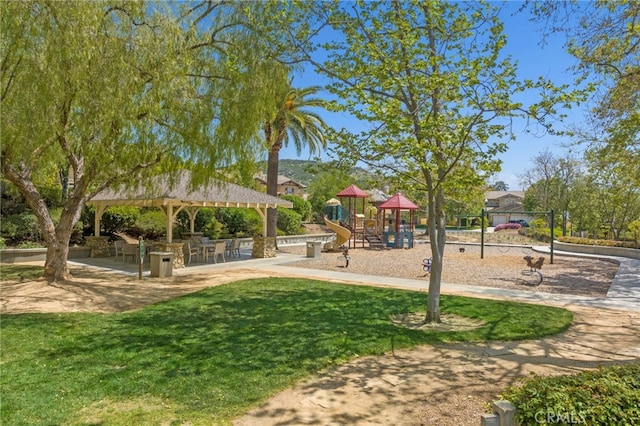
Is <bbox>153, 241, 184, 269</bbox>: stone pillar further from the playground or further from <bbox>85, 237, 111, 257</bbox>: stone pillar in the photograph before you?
the playground

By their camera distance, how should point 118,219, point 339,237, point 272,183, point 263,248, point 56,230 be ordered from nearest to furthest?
point 56,230 → point 263,248 → point 118,219 → point 272,183 → point 339,237

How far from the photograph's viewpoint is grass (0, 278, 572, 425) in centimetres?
438

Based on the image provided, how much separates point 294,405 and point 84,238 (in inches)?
718

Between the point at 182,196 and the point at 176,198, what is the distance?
0.61 m

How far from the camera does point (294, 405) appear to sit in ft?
14.6

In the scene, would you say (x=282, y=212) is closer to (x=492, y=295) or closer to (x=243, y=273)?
(x=243, y=273)

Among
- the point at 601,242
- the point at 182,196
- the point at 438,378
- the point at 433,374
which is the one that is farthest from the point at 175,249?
the point at 601,242

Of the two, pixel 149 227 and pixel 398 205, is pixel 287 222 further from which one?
pixel 149 227

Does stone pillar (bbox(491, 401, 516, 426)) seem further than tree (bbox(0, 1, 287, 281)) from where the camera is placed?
No

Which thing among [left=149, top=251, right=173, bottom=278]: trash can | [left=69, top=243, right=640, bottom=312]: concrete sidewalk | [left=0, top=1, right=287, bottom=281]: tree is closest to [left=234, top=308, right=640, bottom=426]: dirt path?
[left=69, top=243, right=640, bottom=312]: concrete sidewalk

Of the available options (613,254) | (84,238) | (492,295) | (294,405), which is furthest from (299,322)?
(613,254)

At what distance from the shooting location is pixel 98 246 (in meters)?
18.1

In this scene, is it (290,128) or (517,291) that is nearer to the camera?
(517,291)

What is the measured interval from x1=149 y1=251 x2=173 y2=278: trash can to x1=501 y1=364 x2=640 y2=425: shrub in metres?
11.7
